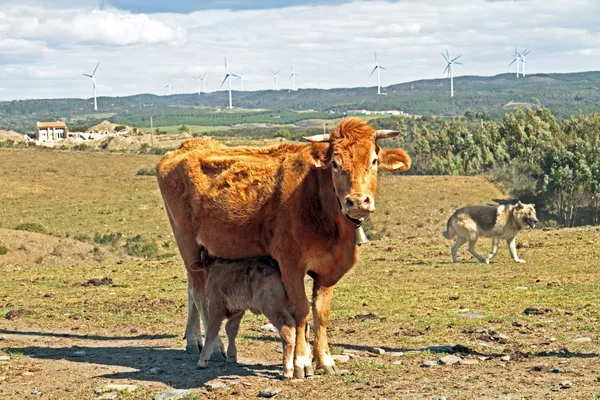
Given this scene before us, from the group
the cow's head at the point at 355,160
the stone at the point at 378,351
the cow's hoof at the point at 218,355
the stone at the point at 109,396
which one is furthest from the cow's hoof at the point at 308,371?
the stone at the point at 109,396

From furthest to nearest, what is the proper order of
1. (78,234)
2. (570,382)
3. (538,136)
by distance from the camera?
1. (538,136)
2. (78,234)
3. (570,382)

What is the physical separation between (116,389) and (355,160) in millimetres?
3794

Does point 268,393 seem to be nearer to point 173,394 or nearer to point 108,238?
point 173,394

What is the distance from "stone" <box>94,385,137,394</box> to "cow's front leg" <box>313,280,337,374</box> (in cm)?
228

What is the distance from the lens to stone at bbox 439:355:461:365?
11617 millimetres

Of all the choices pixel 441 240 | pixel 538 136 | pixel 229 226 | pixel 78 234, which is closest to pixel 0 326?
pixel 229 226

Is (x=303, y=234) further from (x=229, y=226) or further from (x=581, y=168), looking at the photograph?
(x=581, y=168)

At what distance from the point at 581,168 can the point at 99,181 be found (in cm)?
3945

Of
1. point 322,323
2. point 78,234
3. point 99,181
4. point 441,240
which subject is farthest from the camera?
point 99,181

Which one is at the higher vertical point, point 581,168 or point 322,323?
point 322,323

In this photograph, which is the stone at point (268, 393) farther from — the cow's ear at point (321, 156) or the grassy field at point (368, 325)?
the cow's ear at point (321, 156)

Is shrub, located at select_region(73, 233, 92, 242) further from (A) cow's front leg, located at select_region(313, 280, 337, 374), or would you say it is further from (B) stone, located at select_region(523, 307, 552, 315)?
(A) cow's front leg, located at select_region(313, 280, 337, 374)

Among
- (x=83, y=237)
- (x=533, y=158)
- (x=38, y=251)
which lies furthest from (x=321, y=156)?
(x=533, y=158)

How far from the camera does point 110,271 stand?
89.4 ft
